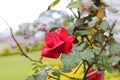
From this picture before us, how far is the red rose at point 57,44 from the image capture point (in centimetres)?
132

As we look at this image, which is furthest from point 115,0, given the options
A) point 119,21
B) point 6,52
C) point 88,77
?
point 6,52

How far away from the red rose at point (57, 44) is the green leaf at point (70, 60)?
23 mm

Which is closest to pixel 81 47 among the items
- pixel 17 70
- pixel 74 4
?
pixel 74 4

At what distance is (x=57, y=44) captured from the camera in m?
1.32

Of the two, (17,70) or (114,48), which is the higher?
→ (114,48)

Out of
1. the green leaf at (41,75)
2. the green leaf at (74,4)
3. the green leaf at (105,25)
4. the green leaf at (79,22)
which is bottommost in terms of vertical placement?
the green leaf at (41,75)

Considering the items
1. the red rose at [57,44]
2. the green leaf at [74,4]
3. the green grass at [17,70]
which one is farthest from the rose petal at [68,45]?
the green grass at [17,70]

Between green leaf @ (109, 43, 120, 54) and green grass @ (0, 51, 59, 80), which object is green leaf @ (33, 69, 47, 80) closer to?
green leaf @ (109, 43, 120, 54)

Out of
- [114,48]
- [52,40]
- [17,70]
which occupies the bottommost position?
[17,70]

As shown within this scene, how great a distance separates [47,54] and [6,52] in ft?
50.5

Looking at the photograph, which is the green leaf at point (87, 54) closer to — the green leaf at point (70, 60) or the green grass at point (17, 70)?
the green leaf at point (70, 60)

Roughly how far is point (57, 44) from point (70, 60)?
66 mm

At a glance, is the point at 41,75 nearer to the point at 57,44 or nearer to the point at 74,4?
the point at 57,44

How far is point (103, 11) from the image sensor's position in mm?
1463
